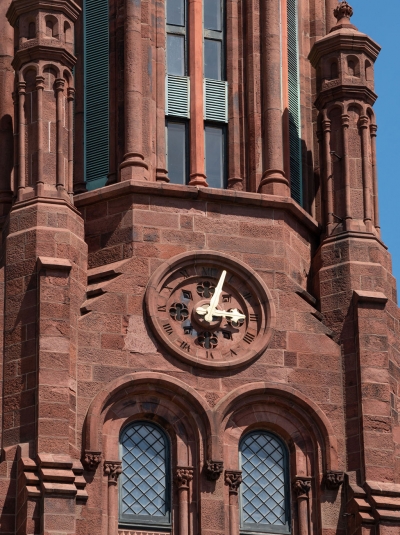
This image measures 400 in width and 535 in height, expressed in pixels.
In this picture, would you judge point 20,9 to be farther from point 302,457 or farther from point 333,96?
point 302,457

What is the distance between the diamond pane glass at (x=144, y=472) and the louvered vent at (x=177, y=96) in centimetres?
678

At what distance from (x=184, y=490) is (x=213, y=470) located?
625 mm

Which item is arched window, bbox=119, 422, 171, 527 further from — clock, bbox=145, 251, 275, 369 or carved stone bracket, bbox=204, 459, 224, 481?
clock, bbox=145, 251, 275, 369

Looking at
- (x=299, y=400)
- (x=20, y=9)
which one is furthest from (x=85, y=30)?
(x=299, y=400)

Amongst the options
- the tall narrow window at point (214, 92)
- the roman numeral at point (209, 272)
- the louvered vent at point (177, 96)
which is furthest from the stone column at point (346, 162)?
the louvered vent at point (177, 96)

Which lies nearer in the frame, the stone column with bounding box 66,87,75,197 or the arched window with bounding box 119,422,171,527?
the arched window with bounding box 119,422,171,527

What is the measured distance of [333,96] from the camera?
62000 mm

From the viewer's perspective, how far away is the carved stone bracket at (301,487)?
58.4m

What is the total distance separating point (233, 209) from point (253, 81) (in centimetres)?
301

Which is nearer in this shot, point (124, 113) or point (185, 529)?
point (185, 529)

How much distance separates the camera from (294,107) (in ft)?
207

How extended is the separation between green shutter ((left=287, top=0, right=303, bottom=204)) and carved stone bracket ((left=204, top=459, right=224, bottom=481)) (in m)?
6.68

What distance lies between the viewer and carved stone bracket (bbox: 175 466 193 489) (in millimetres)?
57812

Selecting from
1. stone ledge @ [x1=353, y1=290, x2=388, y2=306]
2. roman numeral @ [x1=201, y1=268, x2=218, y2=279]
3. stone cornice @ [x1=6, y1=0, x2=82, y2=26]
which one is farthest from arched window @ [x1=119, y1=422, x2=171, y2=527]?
stone cornice @ [x1=6, y1=0, x2=82, y2=26]
